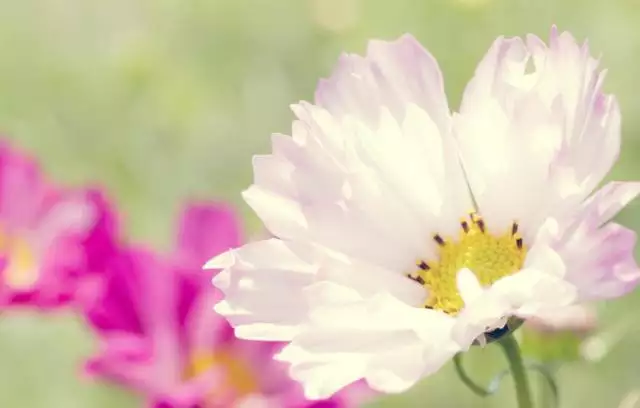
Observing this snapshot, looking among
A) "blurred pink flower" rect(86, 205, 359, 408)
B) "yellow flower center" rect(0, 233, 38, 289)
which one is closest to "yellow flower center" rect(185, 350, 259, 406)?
"blurred pink flower" rect(86, 205, 359, 408)

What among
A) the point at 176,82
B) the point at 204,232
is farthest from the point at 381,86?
the point at 176,82

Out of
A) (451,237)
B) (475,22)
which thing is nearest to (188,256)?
(451,237)

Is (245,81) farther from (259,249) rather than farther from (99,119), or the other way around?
(259,249)

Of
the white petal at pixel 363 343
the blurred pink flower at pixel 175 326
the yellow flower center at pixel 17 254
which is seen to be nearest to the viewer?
the white petal at pixel 363 343

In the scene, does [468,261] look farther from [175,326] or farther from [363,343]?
[175,326]

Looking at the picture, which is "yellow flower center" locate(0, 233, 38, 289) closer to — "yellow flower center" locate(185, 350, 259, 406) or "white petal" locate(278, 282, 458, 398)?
"yellow flower center" locate(185, 350, 259, 406)

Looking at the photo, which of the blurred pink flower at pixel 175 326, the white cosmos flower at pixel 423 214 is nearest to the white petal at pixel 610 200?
the white cosmos flower at pixel 423 214

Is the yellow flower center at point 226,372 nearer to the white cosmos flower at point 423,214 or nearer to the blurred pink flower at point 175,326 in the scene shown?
the blurred pink flower at point 175,326
